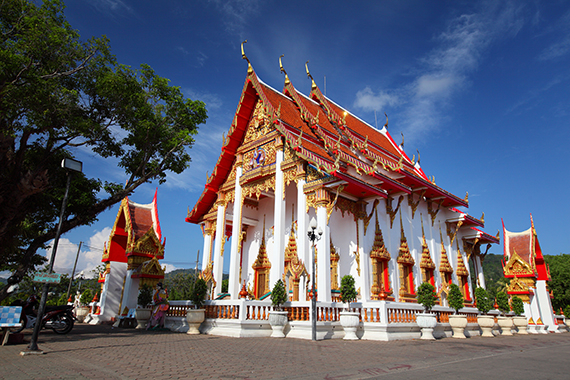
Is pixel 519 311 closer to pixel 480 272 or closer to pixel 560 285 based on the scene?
pixel 480 272

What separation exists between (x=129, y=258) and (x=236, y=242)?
560 centimetres

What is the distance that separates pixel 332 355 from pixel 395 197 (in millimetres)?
9102

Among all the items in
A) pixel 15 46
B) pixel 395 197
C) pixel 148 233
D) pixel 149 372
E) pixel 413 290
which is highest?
pixel 15 46

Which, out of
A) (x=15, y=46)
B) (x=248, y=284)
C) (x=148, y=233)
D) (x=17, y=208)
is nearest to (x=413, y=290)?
(x=248, y=284)

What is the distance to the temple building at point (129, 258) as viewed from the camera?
14828 millimetres

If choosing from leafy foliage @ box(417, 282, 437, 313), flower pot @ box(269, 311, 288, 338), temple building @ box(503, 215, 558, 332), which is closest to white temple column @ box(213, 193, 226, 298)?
flower pot @ box(269, 311, 288, 338)

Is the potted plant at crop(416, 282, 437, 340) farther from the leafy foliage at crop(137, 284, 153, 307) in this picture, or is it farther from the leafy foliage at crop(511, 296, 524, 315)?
the leafy foliage at crop(137, 284, 153, 307)

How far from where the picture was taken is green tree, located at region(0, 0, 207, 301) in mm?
8141

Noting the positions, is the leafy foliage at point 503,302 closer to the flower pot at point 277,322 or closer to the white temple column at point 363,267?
the white temple column at point 363,267

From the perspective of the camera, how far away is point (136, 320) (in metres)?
13.5

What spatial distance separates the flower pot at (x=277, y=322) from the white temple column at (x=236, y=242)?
2.96 m

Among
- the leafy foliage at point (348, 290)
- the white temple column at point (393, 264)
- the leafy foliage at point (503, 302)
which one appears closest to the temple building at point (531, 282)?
the leafy foliage at point (503, 302)

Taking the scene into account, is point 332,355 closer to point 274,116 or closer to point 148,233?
point 274,116

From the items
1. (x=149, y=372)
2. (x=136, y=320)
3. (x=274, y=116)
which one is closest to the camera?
(x=149, y=372)
